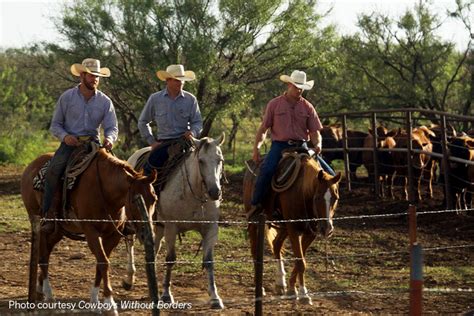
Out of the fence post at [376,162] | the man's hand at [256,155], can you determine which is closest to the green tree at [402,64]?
the fence post at [376,162]

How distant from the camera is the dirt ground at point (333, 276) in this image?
9000 millimetres

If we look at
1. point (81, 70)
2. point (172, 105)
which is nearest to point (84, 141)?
point (81, 70)

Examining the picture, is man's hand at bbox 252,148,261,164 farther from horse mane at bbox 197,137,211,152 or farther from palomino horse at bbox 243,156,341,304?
horse mane at bbox 197,137,211,152

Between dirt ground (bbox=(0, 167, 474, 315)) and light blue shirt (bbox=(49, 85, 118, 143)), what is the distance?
1.64m

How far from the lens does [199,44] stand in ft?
84.0

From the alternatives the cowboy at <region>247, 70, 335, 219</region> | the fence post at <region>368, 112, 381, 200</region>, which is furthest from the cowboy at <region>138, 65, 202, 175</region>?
the fence post at <region>368, 112, 381, 200</region>

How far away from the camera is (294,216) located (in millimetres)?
9828

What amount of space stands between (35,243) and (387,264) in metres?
5.57

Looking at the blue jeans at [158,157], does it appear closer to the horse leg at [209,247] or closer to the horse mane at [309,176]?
the horse leg at [209,247]

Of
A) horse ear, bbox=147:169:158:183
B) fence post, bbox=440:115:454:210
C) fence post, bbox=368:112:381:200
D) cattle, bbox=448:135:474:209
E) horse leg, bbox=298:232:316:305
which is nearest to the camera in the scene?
horse ear, bbox=147:169:158:183

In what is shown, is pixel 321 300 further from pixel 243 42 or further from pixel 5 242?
pixel 243 42

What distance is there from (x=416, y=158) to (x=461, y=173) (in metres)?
2.58

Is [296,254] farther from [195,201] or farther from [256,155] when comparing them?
[256,155]

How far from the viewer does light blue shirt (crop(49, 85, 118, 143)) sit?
9.36 metres
